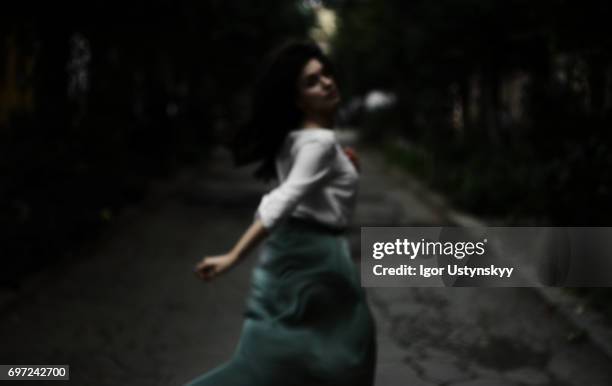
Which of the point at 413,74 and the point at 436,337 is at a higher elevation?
the point at 413,74

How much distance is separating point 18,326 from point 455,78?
1375 cm

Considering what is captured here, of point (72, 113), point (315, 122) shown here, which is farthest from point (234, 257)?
point (72, 113)

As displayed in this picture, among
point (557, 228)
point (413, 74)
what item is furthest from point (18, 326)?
point (413, 74)

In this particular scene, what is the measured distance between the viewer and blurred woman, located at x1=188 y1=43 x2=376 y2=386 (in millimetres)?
2734

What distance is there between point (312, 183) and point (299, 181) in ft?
0.17

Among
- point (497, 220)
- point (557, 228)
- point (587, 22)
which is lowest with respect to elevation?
point (497, 220)

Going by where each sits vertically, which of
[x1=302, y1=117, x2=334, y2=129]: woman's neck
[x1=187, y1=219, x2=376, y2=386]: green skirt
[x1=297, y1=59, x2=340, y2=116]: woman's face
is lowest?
[x1=187, y1=219, x2=376, y2=386]: green skirt

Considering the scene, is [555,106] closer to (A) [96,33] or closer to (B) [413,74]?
(A) [96,33]

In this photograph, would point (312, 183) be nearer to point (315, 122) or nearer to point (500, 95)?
point (315, 122)

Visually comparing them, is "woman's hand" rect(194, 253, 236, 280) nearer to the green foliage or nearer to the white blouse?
the white blouse

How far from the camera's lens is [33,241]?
303 inches

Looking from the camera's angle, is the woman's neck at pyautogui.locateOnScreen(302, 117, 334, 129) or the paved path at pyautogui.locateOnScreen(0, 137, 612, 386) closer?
the woman's neck at pyautogui.locateOnScreen(302, 117, 334, 129)

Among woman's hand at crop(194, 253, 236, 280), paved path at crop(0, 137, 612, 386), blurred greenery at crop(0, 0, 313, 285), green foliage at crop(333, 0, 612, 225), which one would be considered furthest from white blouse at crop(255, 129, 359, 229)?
blurred greenery at crop(0, 0, 313, 285)

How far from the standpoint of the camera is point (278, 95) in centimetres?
304
